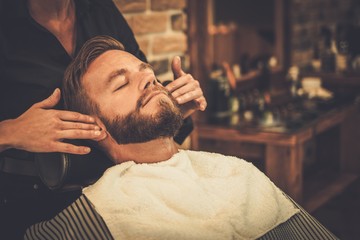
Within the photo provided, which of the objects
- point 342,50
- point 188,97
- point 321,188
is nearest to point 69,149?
point 188,97

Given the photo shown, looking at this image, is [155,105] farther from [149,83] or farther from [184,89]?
[184,89]

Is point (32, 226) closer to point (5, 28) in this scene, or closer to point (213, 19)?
point (5, 28)

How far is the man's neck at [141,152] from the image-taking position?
71.5 inches

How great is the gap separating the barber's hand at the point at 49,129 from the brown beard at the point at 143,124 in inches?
7.1

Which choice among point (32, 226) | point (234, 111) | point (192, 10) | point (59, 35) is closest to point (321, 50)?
point (234, 111)

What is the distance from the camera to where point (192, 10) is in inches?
121

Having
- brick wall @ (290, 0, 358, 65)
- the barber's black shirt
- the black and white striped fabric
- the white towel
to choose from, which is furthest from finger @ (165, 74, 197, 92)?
brick wall @ (290, 0, 358, 65)

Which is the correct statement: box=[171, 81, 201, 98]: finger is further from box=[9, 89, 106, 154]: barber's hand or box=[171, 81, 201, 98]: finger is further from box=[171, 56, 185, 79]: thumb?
box=[9, 89, 106, 154]: barber's hand

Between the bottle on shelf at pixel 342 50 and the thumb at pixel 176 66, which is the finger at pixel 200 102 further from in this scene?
the bottle on shelf at pixel 342 50

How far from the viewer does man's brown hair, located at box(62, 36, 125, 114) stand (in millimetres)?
1797

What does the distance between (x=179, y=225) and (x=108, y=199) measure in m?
0.23

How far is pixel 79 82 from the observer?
1810 millimetres

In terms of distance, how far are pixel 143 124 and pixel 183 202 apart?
0.94 feet

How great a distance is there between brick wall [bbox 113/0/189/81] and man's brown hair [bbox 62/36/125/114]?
647 mm
